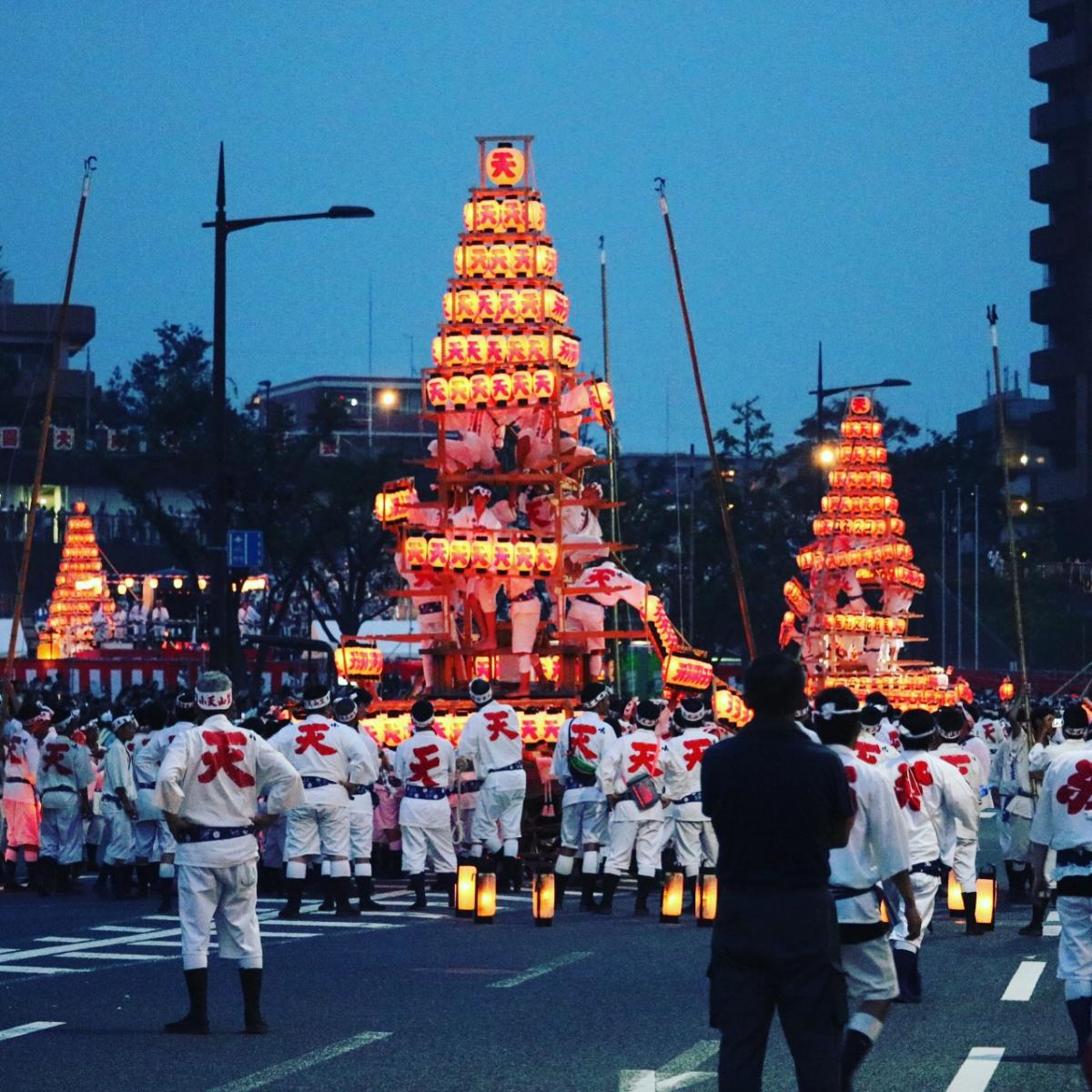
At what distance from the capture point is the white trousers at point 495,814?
2144cm

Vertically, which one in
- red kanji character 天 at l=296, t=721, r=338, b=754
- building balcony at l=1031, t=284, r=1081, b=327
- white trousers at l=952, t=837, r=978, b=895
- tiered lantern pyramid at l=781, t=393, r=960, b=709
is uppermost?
building balcony at l=1031, t=284, r=1081, b=327

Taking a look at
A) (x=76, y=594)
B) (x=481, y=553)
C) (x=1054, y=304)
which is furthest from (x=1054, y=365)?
(x=481, y=553)

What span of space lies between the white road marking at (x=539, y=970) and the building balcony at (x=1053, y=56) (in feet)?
234

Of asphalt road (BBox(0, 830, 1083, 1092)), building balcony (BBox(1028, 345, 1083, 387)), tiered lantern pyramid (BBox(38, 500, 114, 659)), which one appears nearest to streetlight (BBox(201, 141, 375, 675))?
asphalt road (BBox(0, 830, 1083, 1092))

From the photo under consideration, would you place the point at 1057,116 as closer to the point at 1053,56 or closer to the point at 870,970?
the point at 1053,56

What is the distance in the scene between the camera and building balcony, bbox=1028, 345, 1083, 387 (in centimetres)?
8144

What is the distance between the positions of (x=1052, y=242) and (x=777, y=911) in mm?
78563

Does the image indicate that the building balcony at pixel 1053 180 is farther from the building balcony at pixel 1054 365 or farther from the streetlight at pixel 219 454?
the streetlight at pixel 219 454

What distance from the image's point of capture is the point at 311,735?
18969mm

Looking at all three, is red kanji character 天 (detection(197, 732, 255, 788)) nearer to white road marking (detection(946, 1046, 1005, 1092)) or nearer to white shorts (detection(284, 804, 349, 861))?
white road marking (detection(946, 1046, 1005, 1092))

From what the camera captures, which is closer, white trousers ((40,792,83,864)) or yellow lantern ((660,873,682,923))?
yellow lantern ((660,873,682,923))

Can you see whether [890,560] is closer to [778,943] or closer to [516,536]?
[516,536]

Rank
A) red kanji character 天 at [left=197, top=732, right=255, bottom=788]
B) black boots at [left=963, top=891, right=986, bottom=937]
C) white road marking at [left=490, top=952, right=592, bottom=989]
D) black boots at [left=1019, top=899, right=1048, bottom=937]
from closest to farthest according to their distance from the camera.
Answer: red kanji character 天 at [left=197, top=732, right=255, bottom=788] → white road marking at [left=490, top=952, right=592, bottom=989] → black boots at [left=1019, top=899, right=1048, bottom=937] → black boots at [left=963, top=891, right=986, bottom=937]

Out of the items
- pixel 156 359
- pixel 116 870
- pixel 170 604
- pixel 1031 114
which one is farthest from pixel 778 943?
pixel 156 359
